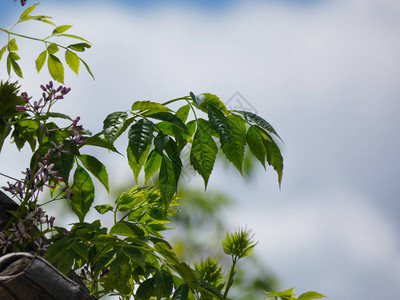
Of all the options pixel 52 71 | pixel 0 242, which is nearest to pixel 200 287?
pixel 0 242

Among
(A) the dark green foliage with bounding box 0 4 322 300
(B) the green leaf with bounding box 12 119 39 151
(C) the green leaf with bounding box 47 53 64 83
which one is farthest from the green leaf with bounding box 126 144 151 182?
(C) the green leaf with bounding box 47 53 64 83

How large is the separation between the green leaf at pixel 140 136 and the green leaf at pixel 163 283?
47 cm

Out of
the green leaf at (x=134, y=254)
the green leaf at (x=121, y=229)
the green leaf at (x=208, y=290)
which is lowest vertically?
the green leaf at (x=134, y=254)

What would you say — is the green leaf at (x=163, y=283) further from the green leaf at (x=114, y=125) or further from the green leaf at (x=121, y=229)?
the green leaf at (x=114, y=125)

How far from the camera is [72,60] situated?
2496 millimetres

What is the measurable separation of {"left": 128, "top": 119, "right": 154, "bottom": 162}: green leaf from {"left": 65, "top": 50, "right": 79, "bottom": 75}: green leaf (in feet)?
2.06

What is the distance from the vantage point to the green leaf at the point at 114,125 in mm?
1935

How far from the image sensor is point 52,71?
251 cm

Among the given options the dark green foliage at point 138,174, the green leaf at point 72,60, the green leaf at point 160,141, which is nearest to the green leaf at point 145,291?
the dark green foliage at point 138,174

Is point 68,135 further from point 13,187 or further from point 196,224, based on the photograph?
point 196,224

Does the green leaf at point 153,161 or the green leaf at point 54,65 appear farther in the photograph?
the green leaf at point 54,65

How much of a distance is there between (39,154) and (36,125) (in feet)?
1.12

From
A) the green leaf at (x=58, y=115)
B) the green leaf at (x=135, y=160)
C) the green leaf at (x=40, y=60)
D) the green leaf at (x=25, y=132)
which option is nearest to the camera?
the green leaf at (x=135, y=160)

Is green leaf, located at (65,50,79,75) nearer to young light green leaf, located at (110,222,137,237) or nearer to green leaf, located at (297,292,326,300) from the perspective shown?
young light green leaf, located at (110,222,137,237)
